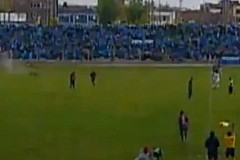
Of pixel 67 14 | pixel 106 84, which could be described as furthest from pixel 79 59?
pixel 67 14

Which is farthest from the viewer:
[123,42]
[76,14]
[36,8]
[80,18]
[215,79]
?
[76,14]

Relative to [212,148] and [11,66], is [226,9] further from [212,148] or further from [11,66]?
[212,148]

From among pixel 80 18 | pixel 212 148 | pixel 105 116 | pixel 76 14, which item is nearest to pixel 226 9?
pixel 80 18

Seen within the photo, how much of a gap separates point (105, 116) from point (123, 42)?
55.9 metres

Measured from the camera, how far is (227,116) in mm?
30844

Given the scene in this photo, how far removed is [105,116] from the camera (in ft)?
103

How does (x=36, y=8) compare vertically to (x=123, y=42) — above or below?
above

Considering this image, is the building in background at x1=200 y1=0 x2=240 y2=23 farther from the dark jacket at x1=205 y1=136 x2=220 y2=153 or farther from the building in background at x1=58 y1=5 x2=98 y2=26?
the dark jacket at x1=205 y1=136 x2=220 y2=153

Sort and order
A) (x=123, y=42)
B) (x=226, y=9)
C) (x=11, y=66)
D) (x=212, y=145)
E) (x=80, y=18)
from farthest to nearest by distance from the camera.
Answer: (x=80, y=18) < (x=226, y=9) < (x=123, y=42) < (x=11, y=66) < (x=212, y=145)

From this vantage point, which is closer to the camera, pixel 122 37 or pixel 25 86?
pixel 25 86

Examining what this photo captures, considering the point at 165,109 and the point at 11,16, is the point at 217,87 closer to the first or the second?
the point at 165,109

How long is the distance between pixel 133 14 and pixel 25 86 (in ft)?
303

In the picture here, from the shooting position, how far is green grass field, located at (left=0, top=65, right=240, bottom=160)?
23.7m

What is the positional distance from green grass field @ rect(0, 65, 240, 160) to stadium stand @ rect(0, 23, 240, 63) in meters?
27.4
